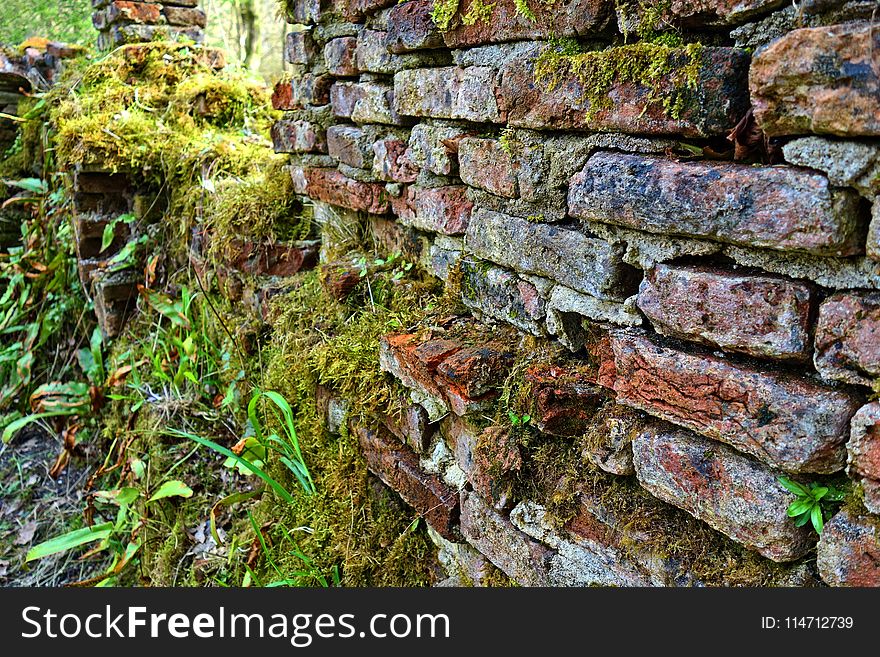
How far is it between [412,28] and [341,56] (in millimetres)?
498

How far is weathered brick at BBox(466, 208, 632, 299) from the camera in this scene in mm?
1389

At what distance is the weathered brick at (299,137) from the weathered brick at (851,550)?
1.92m

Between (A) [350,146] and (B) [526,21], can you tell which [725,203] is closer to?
(B) [526,21]

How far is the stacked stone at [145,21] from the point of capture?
4527 mm

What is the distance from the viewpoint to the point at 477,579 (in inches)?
70.6

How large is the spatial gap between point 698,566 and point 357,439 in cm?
108

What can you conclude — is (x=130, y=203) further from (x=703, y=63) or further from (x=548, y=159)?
(x=703, y=63)

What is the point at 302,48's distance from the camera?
98.0 inches

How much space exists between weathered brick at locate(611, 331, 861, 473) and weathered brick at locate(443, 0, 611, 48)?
0.58m

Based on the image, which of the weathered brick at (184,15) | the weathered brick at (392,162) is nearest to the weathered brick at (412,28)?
the weathered brick at (392,162)

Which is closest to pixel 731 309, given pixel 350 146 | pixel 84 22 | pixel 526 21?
pixel 526 21

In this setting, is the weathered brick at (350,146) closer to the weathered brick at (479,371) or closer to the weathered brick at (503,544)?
the weathered brick at (479,371)

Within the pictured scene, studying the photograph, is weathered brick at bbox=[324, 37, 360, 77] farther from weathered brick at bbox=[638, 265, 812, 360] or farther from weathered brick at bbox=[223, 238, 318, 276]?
weathered brick at bbox=[638, 265, 812, 360]

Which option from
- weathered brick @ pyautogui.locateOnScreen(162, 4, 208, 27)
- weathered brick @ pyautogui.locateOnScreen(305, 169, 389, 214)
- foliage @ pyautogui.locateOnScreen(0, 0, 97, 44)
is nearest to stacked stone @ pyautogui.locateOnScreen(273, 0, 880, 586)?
weathered brick @ pyautogui.locateOnScreen(305, 169, 389, 214)
